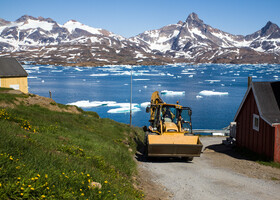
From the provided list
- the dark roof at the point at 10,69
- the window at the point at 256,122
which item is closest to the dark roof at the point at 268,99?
the window at the point at 256,122

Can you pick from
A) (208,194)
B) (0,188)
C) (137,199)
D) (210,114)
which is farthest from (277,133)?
(210,114)

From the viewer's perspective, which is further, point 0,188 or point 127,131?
point 127,131

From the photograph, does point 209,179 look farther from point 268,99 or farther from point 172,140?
point 268,99

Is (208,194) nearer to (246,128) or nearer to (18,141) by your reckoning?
(18,141)

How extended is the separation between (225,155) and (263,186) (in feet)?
27.8

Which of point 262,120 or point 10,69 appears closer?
point 262,120

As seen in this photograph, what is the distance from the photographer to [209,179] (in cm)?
1420

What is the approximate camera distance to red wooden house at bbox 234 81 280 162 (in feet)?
61.5

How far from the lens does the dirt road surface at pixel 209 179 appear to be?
1199cm

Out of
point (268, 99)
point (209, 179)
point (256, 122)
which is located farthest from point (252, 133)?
point (209, 179)

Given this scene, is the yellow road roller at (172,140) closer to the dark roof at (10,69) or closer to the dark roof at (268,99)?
the dark roof at (268,99)

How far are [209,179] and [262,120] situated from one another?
7965 millimetres

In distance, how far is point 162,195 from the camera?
11.6 meters

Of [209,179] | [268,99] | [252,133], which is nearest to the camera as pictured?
[209,179]
